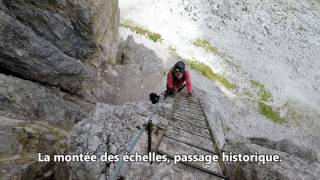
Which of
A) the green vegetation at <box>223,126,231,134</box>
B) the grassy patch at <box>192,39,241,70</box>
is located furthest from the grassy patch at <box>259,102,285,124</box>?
the green vegetation at <box>223,126,231,134</box>

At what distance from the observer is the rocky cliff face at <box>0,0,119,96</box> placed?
36.6 feet

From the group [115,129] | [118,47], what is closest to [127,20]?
[118,47]

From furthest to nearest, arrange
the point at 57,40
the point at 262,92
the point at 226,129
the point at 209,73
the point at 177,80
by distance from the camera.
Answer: the point at 262,92 < the point at 209,73 < the point at 226,129 < the point at 177,80 < the point at 57,40

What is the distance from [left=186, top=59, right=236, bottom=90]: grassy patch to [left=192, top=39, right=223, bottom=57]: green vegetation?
3806mm

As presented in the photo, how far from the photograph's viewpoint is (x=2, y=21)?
10453mm

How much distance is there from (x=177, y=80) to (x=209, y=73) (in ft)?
46.3

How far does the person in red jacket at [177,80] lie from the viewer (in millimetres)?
14299

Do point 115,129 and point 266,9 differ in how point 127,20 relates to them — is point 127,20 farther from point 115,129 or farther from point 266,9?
point 115,129

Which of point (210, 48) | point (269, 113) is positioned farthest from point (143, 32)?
point (269, 113)

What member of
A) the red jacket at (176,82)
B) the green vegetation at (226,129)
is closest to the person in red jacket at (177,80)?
the red jacket at (176,82)

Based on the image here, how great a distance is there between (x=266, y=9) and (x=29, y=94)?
3571cm

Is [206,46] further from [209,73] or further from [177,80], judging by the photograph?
[177,80]

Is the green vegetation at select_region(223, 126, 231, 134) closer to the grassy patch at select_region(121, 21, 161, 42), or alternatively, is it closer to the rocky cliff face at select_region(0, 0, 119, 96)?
the rocky cliff face at select_region(0, 0, 119, 96)

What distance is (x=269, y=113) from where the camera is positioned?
2684 centimetres
